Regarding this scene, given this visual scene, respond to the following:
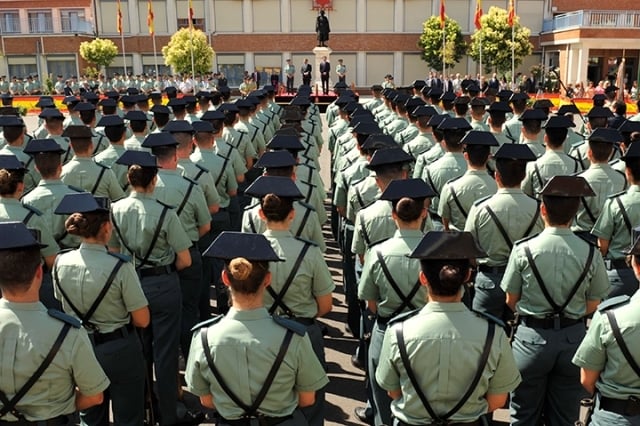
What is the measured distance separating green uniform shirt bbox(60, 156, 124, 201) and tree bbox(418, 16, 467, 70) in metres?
42.1

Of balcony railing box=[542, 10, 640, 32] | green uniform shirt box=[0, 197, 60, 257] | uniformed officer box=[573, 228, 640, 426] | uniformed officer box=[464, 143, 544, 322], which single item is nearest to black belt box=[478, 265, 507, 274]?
uniformed officer box=[464, 143, 544, 322]

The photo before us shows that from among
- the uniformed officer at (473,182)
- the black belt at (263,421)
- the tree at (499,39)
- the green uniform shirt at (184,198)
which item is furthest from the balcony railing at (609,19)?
the black belt at (263,421)

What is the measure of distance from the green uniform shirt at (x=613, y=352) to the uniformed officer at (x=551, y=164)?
Result: 3.73m

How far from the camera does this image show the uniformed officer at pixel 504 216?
5.21 metres

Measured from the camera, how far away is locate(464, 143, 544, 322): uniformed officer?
5215mm

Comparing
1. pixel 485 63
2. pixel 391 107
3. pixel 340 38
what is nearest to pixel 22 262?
pixel 391 107

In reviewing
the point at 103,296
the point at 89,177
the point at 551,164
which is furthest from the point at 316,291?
the point at 551,164

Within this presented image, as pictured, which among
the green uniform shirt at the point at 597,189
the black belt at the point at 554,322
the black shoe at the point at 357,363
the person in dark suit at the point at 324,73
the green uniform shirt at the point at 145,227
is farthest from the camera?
the person in dark suit at the point at 324,73

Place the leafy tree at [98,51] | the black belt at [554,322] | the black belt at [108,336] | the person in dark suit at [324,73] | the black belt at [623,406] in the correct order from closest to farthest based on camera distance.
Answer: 1. the black belt at [623,406]
2. the black belt at [554,322]
3. the black belt at [108,336]
4. the person in dark suit at [324,73]
5. the leafy tree at [98,51]

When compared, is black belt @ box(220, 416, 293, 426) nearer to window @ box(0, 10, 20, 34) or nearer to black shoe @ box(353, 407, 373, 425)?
black shoe @ box(353, 407, 373, 425)

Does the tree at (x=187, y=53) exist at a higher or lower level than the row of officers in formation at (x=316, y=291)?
higher

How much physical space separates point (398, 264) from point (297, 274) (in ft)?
2.17

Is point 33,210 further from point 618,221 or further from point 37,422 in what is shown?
point 618,221

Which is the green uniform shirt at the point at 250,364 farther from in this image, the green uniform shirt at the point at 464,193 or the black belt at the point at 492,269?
the green uniform shirt at the point at 464,193
